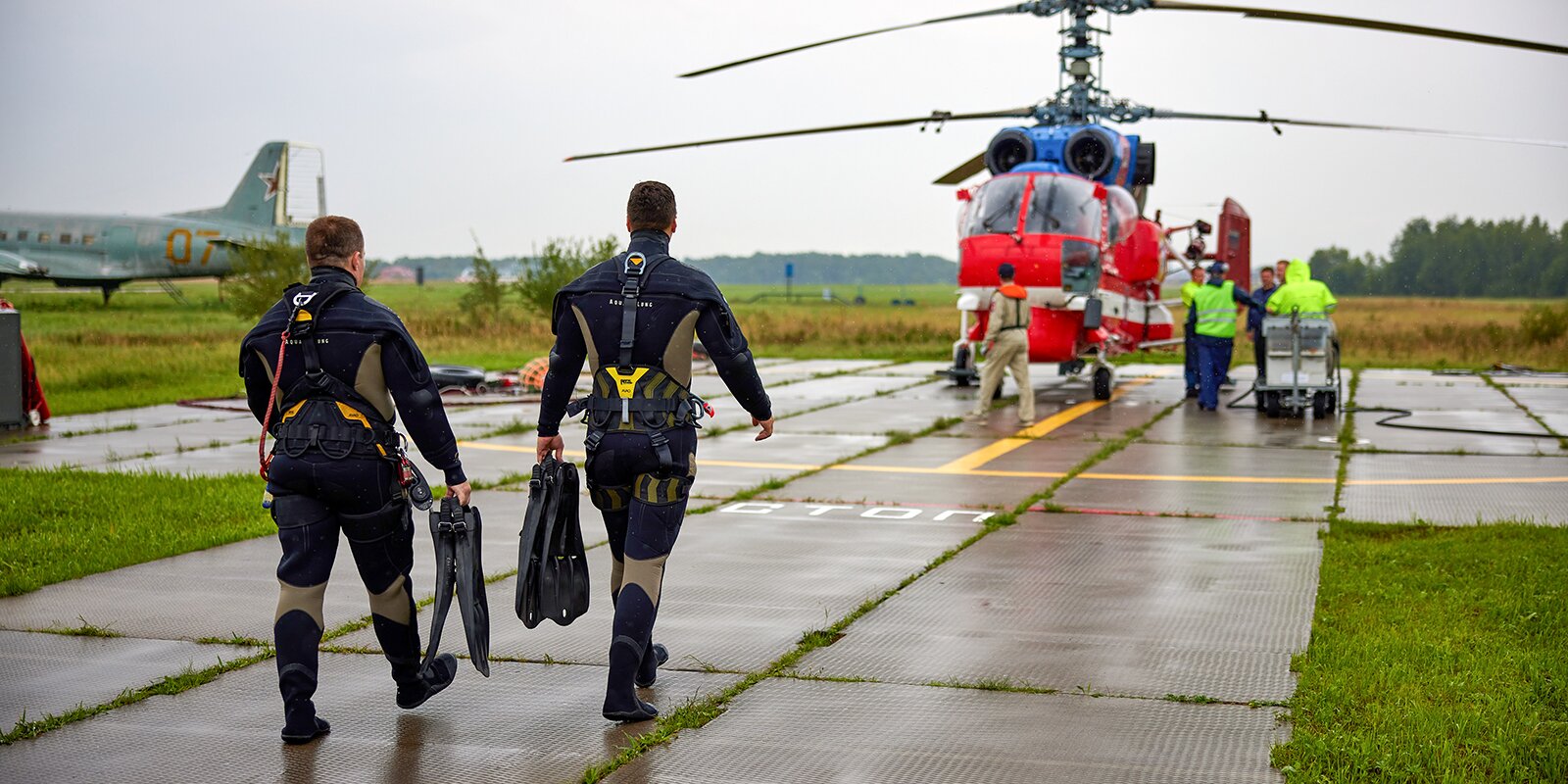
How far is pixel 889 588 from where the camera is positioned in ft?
25.0

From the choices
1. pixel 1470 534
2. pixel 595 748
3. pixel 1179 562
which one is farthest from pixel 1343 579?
pixel 595 748

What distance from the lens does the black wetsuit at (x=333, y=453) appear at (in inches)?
196

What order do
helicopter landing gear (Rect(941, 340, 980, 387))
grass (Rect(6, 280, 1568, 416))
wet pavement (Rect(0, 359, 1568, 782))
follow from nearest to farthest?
wet pavement (Rect(0, 359, 1568, 782)) < helicopter landing gear (Rect(941, 340, 980, 387)) < grass (Rect(6, 280, 1568, 416))

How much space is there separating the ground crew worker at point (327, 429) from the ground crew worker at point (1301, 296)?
540 inches

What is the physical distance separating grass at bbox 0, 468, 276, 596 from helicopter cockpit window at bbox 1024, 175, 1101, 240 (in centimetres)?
1036

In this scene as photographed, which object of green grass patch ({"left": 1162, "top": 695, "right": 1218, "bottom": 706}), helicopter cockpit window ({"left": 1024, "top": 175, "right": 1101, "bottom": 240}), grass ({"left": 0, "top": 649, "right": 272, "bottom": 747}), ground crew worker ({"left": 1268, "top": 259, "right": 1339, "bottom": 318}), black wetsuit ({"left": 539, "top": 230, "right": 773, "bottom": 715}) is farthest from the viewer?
helicopter cockpit window ({"left": 1024, "top": 175, "right": 1101, "bottom": 240})

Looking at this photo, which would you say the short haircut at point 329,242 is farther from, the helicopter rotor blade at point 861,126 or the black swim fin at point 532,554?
the helicopter rotor blade at point 861,126

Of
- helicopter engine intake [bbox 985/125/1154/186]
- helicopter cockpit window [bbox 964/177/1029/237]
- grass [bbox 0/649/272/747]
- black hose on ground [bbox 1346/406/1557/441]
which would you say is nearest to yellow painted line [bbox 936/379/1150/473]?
helicopter cockpit window [bbox 964/177/1029/237]

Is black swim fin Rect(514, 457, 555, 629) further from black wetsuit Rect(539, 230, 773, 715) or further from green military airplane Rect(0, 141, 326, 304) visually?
green military airplane Rect(0, 141, 326, 304)

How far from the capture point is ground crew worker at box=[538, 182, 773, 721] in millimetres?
5211

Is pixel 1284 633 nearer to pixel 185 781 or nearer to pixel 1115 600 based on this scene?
pixel 1115 600

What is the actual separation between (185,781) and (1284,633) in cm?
463

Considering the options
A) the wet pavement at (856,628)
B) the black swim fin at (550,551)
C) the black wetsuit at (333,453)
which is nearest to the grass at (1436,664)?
the wet pavement at (856,628)

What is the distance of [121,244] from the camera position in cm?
5278
